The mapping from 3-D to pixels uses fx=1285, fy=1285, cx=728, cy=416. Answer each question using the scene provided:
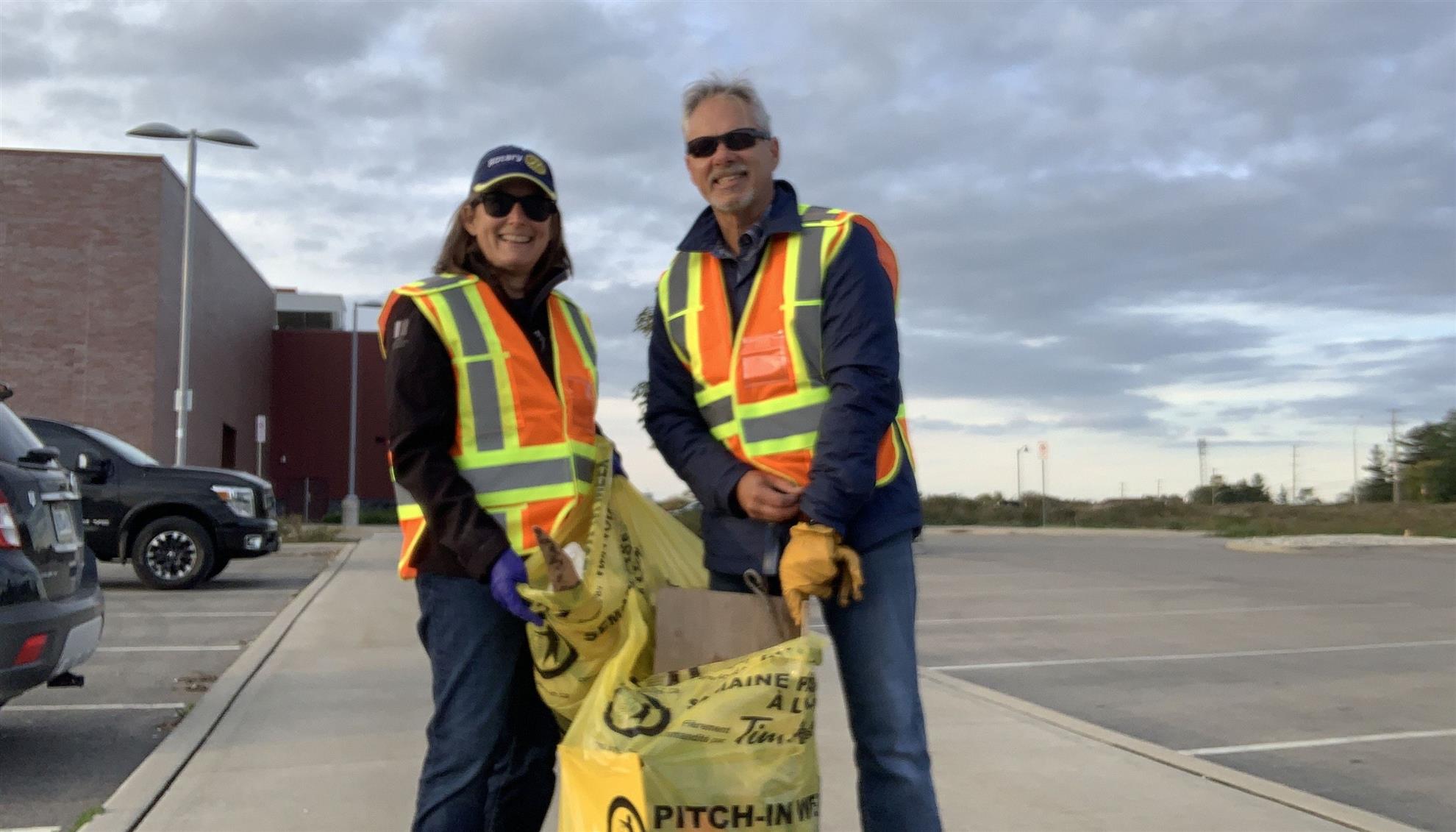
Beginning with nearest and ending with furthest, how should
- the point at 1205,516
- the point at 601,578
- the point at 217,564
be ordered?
the point at 601,578 < the point at 217,564 < the point at 1205,516

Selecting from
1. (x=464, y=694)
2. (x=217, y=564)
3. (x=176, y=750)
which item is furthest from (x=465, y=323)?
(x=217, y=564)

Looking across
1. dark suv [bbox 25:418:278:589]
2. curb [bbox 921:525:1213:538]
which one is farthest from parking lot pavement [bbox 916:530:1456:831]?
curb [bbox 921:525:1213:538]

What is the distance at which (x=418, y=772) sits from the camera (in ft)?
16.3

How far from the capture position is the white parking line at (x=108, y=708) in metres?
6.51

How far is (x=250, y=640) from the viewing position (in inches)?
359

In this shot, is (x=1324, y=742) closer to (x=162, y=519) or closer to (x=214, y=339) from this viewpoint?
(x=162, y=519)

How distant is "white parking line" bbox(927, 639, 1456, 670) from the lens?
8281 millimetres

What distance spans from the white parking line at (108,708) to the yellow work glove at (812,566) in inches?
199

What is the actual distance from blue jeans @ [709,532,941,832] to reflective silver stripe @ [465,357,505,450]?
1.98 ft

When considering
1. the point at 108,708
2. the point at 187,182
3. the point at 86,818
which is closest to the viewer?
the point at 86,818

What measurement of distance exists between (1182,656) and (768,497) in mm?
6906

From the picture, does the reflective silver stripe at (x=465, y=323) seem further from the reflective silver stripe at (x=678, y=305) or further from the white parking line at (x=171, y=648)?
the white parking line at (x=171, y=648)

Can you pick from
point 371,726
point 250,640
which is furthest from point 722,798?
point 250,640

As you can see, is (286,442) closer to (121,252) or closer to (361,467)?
(361,467)
